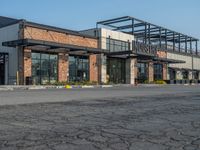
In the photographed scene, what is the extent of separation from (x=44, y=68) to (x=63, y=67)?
297 cm

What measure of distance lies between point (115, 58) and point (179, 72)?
23197 millimetres

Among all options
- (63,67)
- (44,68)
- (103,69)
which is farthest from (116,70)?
(44,68)

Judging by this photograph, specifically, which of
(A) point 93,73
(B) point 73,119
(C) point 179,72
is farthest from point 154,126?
(C) point 179,72

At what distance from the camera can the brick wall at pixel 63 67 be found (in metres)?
43.0

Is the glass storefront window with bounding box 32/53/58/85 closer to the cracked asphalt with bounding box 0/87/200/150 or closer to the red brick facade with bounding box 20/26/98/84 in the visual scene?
the red brick facade with bounding box 20/26/98/84

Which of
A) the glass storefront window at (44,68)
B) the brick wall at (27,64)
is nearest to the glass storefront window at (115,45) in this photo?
the glass storefront window at (44,68)

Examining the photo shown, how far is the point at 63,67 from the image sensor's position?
43.5 metres

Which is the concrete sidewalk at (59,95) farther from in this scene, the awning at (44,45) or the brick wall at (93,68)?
the brick wall at (93,68)

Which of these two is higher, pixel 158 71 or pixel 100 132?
pixel 158 71

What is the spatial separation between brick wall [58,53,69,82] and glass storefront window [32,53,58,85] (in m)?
0.42

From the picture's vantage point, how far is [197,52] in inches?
3275

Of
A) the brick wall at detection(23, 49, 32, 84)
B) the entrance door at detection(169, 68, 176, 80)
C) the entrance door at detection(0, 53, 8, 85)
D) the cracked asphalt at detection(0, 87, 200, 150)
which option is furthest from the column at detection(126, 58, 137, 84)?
the cracked asphalt at detection(0, 87, 200, 150)

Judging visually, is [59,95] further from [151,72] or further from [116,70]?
[151,72]

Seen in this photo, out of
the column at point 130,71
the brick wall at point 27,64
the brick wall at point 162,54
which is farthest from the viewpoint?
the brick wall at point 162,54
